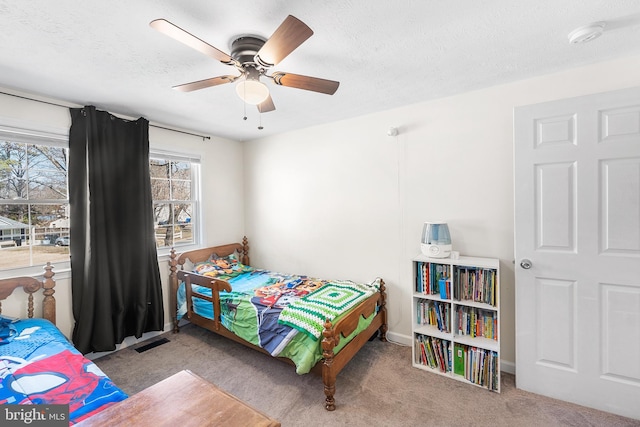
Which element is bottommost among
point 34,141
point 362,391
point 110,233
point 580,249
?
point 362,391

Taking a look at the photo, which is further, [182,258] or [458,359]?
[182,258]

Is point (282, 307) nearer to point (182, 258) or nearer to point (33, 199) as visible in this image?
point (182, 258)

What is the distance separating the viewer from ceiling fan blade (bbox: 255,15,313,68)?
1176mm

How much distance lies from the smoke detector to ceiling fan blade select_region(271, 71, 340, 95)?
4.55 feet

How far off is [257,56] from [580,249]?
240 cm

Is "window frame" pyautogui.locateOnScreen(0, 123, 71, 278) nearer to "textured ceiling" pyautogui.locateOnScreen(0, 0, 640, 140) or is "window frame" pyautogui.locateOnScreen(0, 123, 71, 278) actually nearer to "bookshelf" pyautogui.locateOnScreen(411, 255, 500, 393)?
"textured ceiling" pyautogui.locateOnScreen(0, 0, 640, 140)

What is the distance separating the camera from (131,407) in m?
0.90

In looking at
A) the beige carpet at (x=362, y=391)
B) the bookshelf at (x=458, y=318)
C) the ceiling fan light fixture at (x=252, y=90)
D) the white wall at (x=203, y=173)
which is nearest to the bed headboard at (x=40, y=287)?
the white wall at (x=203, y=173)

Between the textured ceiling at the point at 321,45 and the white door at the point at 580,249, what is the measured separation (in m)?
0.47

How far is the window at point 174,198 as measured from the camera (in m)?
3.20

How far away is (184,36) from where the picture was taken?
125 cm

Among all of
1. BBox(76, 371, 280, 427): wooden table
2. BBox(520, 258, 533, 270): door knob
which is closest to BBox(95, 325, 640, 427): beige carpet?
BBox(520, 258, 533, 270): door knob

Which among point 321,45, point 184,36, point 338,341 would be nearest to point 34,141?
point 184,36

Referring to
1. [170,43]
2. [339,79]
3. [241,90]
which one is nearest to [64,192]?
[170,43]
